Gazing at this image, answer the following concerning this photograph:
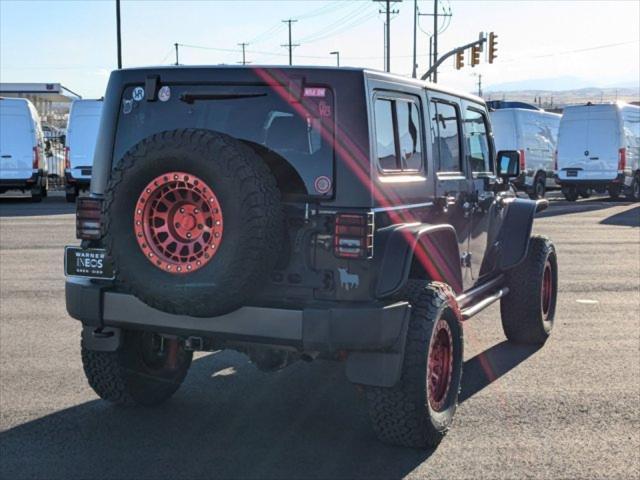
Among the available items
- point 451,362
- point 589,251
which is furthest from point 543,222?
point 451,362

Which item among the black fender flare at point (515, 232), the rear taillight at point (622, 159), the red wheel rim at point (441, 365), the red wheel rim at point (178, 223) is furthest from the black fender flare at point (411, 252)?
the rear taillight at point (622, 159)

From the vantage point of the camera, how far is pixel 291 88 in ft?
13.4

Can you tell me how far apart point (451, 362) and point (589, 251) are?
9.23 meters

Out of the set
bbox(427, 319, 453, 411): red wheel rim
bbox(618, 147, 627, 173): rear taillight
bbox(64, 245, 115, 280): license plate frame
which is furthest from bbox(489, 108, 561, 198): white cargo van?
bbox(64, 245, 115, 280): license plate frame

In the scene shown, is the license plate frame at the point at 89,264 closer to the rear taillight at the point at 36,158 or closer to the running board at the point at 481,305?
the running board at the point at 481,305

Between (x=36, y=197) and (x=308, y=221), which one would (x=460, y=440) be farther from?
(x=36, y=197)

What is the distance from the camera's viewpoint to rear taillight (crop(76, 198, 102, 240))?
179 inches

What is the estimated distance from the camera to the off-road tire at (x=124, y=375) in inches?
189

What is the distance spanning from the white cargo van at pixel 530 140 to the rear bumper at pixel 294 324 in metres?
19.1

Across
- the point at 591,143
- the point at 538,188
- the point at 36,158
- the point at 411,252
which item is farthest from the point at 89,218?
the point at 538,188

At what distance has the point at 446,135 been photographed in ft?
17.6

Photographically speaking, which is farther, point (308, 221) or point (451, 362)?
point (451, 362)

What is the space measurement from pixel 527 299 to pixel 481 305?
1075 mm

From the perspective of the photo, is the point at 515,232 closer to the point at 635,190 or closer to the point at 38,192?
the point at 38,192
